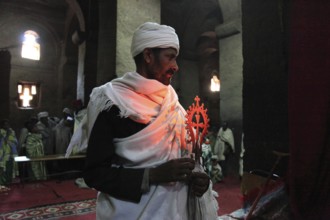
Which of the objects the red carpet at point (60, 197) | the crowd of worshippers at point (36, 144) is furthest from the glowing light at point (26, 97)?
the red carpet at point (60, 197)

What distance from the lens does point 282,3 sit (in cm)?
264

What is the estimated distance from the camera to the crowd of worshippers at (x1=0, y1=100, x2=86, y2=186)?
277 inches

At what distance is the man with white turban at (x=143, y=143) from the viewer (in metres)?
1.27

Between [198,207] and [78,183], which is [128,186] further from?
[78,183]

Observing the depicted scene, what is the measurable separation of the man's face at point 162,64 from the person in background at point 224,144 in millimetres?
6837

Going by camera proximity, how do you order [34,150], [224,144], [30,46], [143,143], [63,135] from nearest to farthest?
[143,143], [34,150], [224,144], [63,135], [30,46]

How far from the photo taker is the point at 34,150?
7.59 meters

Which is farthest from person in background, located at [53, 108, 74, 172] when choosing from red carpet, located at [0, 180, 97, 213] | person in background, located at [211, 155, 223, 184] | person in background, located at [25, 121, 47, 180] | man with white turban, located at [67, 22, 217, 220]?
man with white turban, located at [67, 22, 217, 220]

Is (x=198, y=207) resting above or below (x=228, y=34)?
below

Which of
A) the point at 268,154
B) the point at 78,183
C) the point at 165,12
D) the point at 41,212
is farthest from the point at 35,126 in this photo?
the point at 268,154

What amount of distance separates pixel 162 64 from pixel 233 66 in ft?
23.5

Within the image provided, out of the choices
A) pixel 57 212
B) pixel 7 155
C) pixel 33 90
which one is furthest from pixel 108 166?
pixel 33 90

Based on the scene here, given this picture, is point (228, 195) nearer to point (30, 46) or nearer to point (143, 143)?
point (143, 143)

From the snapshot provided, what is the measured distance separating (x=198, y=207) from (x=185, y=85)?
9.46 metres
